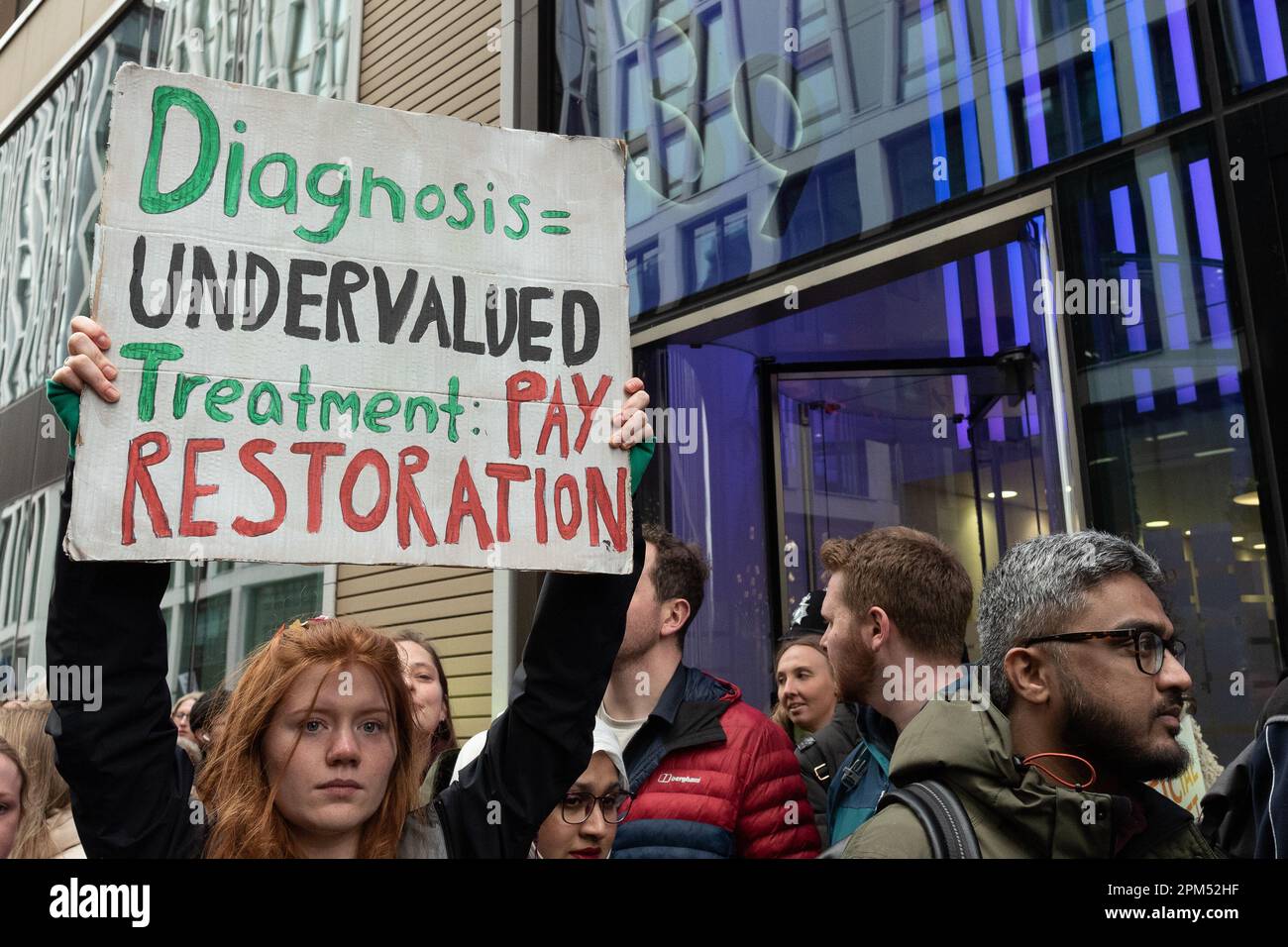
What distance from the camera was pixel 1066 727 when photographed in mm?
2068

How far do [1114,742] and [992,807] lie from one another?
34cm

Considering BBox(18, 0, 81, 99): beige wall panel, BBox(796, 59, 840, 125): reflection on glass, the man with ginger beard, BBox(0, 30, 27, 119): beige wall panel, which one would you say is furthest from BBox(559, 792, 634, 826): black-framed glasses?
BBox(0, 30, 27, 119): beige wall panel

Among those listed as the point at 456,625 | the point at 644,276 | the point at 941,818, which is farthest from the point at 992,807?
the point at 456,625

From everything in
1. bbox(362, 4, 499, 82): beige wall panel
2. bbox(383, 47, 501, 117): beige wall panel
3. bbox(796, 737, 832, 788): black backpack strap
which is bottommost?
bbox(796, 737, 832, 788): black backpack strap

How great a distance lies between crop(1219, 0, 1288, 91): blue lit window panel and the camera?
414 cm

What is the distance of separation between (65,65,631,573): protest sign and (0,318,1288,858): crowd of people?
102mm

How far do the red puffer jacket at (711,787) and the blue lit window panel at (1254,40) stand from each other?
312cm

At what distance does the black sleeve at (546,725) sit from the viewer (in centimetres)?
213

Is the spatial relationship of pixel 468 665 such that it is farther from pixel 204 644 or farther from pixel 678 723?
pixel 678 723

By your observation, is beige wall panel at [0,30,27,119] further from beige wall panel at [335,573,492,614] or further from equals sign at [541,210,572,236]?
equals sign at [541,210,572,236]

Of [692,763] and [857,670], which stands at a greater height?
[857,670]

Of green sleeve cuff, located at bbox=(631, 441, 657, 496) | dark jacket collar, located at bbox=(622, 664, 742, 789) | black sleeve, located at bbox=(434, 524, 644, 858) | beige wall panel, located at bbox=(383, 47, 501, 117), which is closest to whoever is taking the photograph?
black sleeve, located at bbox=(434, 524, 644, 858)
